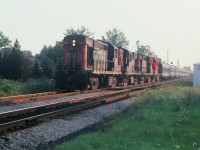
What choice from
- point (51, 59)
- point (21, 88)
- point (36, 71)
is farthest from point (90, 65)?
point (51, 59)

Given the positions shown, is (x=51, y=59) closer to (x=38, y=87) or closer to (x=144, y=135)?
(x=38, y=87)

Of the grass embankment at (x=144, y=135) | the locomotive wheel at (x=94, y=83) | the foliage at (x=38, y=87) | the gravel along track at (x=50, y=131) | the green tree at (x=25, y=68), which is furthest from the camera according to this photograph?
the green tree at (x=25, y=68)

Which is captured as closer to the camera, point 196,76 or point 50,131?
point 50,131

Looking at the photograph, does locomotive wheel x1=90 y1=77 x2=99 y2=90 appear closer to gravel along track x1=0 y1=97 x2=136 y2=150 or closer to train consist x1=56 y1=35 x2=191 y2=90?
train consist x1=56 y1=35 x2=191 y2=90

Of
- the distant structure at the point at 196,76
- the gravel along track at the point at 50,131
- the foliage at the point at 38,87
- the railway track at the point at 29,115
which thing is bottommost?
the gravel along track at the point at 50,131

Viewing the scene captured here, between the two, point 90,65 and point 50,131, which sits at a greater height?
point 90,65

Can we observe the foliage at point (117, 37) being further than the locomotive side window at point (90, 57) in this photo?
Yes

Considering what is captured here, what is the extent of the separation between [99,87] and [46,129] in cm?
1731

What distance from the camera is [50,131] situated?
8469 millimetres

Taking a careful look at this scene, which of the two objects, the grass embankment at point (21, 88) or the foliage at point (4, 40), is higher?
the foliage at point (4, 40)

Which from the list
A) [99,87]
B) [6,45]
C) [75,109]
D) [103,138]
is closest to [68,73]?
[99,87]

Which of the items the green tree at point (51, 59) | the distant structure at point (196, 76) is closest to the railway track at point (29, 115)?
the green tree at point (51, 59)

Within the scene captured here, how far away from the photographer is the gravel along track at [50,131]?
7023 millimetres

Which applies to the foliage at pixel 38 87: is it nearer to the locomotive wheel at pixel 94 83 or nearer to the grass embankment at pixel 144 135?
the locomotive wheel at pixel 94 83
